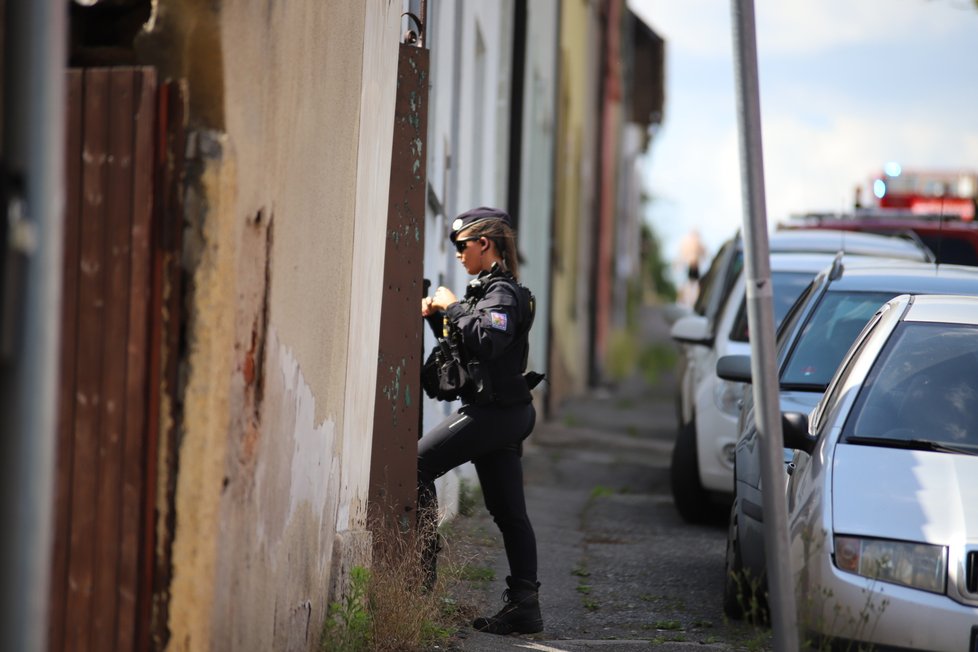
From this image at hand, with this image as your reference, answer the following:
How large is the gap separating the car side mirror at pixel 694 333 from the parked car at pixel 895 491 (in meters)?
→ 3.13

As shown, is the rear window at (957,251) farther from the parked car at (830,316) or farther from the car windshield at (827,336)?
the car windshield at (827,336)

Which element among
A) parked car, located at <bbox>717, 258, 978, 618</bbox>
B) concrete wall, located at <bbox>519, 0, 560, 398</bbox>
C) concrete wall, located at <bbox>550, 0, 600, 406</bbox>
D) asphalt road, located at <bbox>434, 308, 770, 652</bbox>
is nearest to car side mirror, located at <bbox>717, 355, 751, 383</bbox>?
parked car, located at <bbox>717, 258, 978, 618</bbox>

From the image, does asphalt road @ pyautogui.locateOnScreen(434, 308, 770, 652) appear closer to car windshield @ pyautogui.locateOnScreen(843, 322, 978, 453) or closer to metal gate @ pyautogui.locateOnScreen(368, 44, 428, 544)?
metal gate @ pyautogui.locateOnScreen(368, 44, 428, 544)

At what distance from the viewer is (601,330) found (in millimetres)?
24594

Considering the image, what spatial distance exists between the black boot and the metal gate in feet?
1.59

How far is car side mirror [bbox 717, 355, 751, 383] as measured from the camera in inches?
255

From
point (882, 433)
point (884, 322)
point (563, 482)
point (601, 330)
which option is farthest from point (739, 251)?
point (601, 330)

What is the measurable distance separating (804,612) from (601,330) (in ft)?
65.1

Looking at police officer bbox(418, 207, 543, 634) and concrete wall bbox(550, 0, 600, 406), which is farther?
concrete wall bbox(550, 0, 600, 406)

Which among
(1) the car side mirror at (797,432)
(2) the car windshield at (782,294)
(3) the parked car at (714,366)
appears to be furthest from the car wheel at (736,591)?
(2) the car windshield at (782,294)

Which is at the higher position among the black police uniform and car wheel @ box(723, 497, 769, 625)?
the black police uniform

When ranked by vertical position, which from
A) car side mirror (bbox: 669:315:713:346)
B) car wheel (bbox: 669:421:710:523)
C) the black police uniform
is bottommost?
car wheel (bbox: 669:421:710:523)

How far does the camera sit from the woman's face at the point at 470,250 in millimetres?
5793

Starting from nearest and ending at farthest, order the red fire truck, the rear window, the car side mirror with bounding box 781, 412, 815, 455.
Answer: the car side mirror with bounding box 781, 412, 815, 455 → the rear window → the red fire truck
